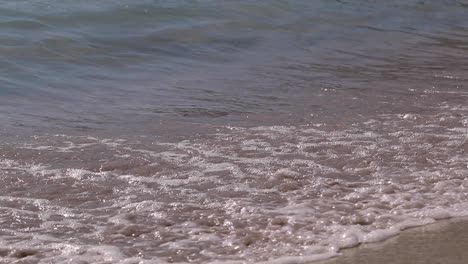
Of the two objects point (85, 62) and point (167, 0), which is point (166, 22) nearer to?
point (167, 0)

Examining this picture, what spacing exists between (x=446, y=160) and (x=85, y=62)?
3967 mm

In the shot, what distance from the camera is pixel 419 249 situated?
4.11 metres

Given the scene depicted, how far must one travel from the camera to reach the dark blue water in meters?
6.96

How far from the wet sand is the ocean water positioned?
8 centimetres

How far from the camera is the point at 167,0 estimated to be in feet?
36.9

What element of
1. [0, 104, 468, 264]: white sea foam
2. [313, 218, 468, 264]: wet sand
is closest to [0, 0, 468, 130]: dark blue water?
[0, 104, 468, 264]: white sea foam

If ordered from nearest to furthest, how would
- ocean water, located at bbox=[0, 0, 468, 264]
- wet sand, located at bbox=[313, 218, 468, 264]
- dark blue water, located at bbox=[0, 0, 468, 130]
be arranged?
1. wet sand, located at bbox=[313, 218, 468, 264]
2. ocean water, located at bbox=[0, 0, 468, 264]
3. dark blue water, located at bbox=[0, 0, 468, 130]

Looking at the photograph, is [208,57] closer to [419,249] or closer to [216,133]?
[216,133]

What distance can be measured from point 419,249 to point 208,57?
5.12 meters

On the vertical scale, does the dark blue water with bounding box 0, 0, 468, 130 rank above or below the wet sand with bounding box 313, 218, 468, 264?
above

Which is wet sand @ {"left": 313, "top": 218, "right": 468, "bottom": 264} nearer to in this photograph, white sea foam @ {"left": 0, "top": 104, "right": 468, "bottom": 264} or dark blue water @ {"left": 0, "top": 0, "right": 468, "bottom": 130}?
white sea foam @ {"left": 0, "top": 104, "right": 468, "bottom": 264}

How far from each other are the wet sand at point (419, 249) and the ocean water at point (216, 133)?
0.08m

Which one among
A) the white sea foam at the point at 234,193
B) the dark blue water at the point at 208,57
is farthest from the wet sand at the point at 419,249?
the dark blue water at the point at 208,57

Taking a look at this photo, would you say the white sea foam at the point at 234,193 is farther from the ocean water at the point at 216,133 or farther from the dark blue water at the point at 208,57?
the dark blue water at the point at 208,57
